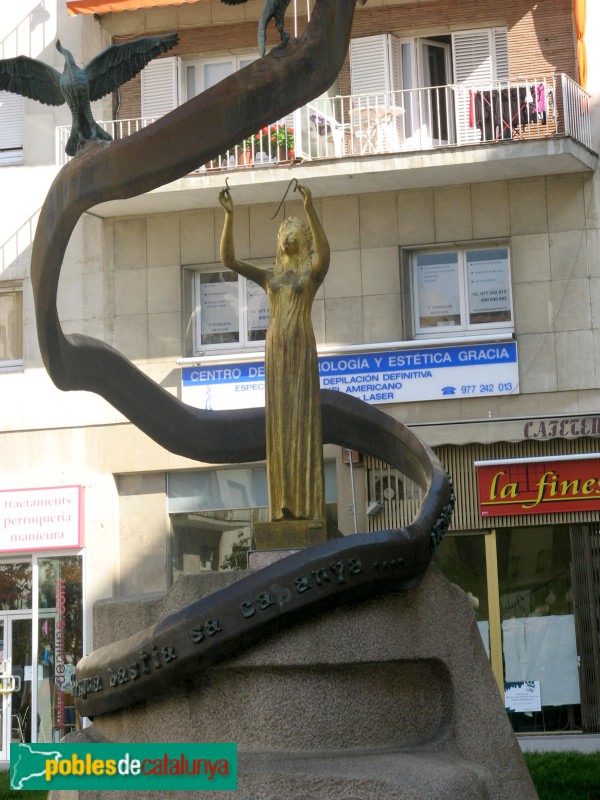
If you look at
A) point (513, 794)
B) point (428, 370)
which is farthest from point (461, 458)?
point (513, 794)

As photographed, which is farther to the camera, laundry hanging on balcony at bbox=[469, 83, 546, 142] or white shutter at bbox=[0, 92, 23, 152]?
white shutter at bbox=[0, 92, 23, 152]

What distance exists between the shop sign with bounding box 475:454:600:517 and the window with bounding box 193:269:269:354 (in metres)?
4.15

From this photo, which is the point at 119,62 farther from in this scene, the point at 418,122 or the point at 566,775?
the point at 418,122

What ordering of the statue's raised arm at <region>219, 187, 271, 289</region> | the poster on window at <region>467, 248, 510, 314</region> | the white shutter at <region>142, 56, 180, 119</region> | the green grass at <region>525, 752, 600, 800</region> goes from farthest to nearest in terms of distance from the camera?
the white shutter at <region>142, 56, 180, 119</region> → the poster on window at <region>467, 248, 510, 314</region> → the green grass at <region>525, 752, 600, 800</region> → the statue's raised arm at <region>219, 187, 271, 289</region>

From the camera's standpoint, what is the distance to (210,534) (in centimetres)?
2234

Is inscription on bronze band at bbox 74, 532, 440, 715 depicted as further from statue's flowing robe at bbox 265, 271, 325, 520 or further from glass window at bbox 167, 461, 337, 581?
glass window at bbox 167, 461, 337, 581

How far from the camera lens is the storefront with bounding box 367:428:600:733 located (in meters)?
20.9

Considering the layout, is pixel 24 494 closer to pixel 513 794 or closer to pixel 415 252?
pixel 415 252

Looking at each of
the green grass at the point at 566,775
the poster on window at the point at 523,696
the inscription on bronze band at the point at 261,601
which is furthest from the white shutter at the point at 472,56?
the inscription on bronze band at the point at 261,601

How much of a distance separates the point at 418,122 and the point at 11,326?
698 cm

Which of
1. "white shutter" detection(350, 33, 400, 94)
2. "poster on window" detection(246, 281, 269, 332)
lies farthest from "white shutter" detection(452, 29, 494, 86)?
"poster on window" detection(246, 281, 269, 332)

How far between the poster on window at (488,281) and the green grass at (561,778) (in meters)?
8.50

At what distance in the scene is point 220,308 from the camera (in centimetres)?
2295

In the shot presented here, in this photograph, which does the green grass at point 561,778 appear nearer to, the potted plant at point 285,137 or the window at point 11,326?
the window at point 11,326
